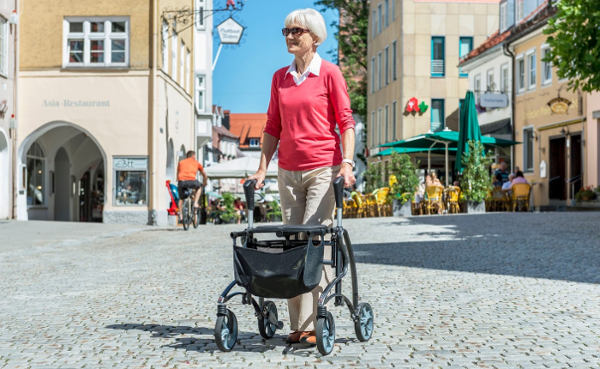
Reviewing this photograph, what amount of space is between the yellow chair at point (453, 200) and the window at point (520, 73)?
38.4ft

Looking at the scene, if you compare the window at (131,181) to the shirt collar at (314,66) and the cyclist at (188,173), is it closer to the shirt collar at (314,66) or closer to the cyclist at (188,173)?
the cyclist at (188,173)

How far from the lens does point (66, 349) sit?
5.23 metres

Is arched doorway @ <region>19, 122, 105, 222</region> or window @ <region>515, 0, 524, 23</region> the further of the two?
window @ <region>515, 0, 524, 23</region>

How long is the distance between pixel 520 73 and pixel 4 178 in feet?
66.4

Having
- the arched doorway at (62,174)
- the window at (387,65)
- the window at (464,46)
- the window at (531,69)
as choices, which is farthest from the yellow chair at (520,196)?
the window at (387,65)

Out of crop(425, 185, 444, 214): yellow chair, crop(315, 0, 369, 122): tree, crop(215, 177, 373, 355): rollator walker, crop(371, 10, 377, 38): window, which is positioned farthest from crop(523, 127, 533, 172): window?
crop(215, 177, 373, 355): rollator walker

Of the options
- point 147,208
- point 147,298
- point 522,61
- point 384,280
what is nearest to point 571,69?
point 384,280

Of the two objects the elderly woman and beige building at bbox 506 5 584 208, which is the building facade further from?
the elderly woman

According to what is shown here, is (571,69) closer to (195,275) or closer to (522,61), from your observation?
(195,275)

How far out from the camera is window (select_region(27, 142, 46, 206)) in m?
27.0

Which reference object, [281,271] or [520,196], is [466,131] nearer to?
[520,196]

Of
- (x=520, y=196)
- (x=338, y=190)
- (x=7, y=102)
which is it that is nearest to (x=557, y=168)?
(x=520, y=196)

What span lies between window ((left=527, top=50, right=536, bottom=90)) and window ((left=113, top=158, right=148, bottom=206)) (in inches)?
609

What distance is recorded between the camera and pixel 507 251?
1211 centimetres
